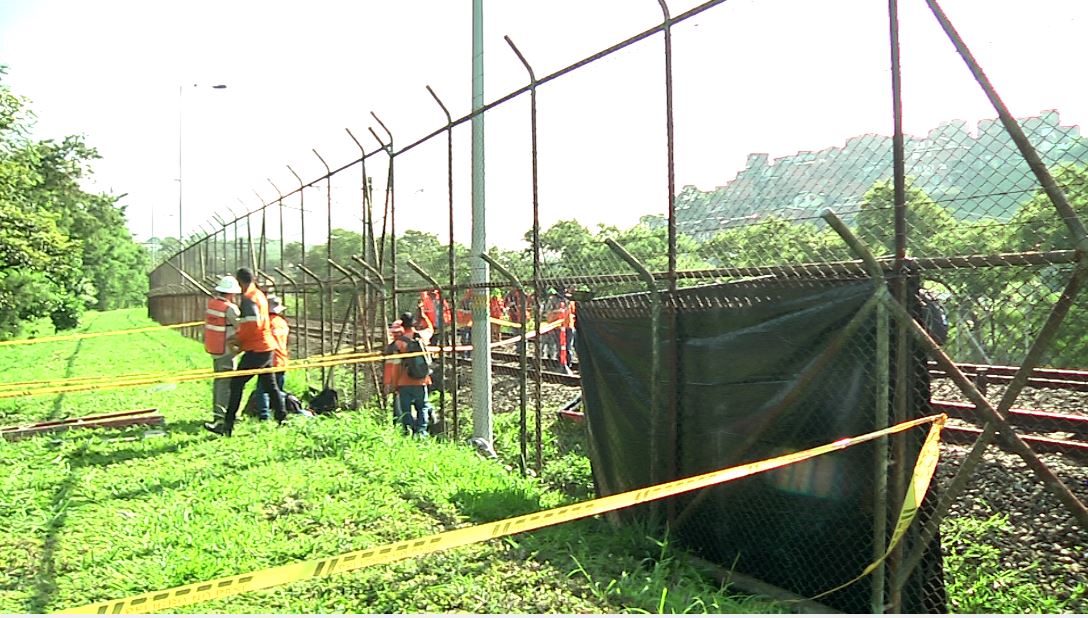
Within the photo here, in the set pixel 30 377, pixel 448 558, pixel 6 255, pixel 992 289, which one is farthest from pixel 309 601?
pixel 6 255

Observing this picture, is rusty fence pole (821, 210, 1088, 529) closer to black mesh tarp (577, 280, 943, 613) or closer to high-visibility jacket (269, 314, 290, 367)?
black mesh tarp (577, 280, 943, 613)

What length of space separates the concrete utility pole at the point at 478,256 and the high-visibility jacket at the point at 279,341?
2.64m

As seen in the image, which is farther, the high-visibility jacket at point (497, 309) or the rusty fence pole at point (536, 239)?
the high-visibility jacket at point (497, 309)

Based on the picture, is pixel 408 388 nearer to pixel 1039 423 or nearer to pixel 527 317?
pixel 527 317

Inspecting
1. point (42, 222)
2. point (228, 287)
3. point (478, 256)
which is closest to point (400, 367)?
point (478, 256)

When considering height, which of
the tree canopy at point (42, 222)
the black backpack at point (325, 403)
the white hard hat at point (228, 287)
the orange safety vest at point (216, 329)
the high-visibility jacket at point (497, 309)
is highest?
the tree canopy at point (42, 222)

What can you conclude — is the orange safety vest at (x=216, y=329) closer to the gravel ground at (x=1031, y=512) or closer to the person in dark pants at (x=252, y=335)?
the person in dark pants at (x=252, y=335)

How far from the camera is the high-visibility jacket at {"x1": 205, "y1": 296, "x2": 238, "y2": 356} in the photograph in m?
8.87

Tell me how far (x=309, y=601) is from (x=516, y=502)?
6.27 ft

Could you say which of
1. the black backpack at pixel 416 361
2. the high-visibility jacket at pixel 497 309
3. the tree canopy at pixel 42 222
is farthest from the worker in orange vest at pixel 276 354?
the tree canopy at pixel 42 222

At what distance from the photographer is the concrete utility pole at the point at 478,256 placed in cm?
735

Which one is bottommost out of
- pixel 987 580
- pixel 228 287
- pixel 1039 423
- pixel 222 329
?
pixel 987 580

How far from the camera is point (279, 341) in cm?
902

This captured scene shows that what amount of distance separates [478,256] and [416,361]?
1.57 meters
